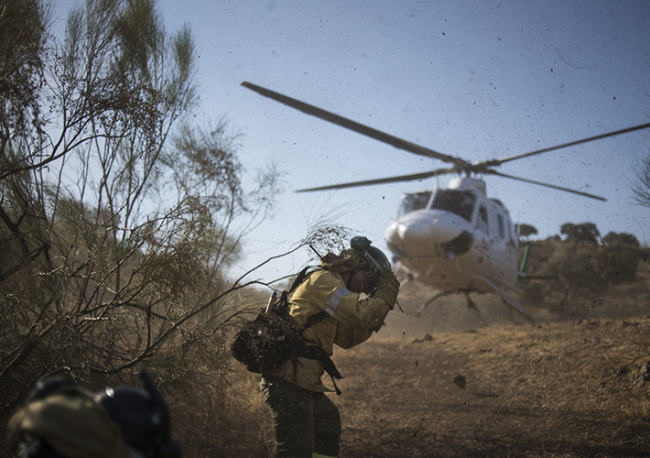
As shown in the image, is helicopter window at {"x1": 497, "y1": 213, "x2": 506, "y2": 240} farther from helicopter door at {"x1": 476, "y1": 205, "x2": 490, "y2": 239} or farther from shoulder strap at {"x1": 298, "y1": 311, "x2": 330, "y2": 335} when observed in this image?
shoulder strap at {"x1": 298, "y1": 311, "x2": 330, "y2": 335}

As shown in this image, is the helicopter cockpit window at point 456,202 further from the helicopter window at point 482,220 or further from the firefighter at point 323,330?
the firefighter at point 323,330

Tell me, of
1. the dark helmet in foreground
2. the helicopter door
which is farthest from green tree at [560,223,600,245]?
the dark helmet in foreground

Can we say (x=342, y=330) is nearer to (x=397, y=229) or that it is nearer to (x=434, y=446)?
(x=434, y=446)

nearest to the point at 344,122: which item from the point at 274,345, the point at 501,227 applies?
the point at 274,345

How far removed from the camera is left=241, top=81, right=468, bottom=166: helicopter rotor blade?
5691 millimetres

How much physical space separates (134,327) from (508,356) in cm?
533

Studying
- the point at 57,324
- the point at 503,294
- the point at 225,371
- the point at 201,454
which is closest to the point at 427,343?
the point at 503,294

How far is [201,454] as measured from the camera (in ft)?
13.3

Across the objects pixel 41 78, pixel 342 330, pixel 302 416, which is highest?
pixel 41 78

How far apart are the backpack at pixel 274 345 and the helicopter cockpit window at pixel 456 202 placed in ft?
22.2

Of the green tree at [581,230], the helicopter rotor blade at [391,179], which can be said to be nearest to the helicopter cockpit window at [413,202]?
the helicopter rotor blade at [391,179]

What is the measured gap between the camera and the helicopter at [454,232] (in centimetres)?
841

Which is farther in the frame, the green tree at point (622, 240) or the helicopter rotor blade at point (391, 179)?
Answer: the green tree at point (622, 240)

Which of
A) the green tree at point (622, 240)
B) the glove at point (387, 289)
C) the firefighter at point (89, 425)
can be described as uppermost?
the green tree at point (622, 240)
